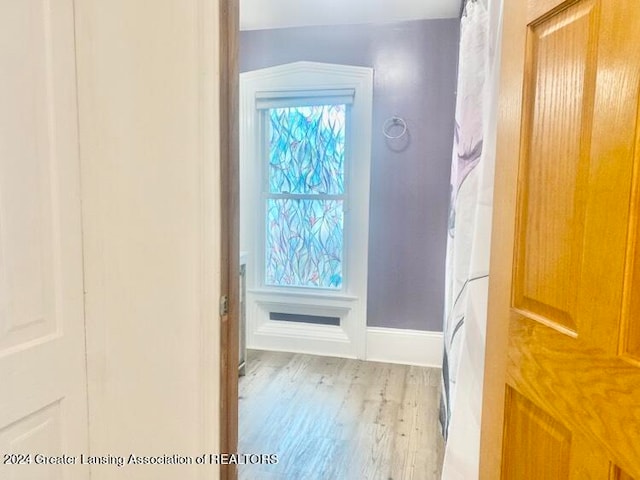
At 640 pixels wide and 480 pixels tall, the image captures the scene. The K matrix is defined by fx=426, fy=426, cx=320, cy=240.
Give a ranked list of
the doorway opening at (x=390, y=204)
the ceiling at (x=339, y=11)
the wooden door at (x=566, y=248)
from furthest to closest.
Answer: the doorway opening at (x=390, y=204) → the ceiling at (x=339, y=11) → the wooden door at (x=566, y=248)

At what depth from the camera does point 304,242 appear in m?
3.39

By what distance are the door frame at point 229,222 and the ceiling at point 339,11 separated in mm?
1942

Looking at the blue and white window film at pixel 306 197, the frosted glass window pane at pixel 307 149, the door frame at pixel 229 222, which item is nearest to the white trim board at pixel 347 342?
the blue and white window film at pixel 306 197

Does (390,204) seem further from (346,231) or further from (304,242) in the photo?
(304,242)

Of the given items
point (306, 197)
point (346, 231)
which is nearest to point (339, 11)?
point (306, 197)

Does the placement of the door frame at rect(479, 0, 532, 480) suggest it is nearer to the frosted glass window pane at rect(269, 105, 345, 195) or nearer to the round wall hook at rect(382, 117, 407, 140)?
the round wall hook at rect(382, 117, 407, 140)

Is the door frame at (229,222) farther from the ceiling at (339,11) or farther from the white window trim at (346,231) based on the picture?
the white window trim at (346,231)

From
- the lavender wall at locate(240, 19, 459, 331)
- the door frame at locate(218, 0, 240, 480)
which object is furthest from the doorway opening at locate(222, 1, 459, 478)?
the door frame at locate(218, 0, 240, 480)

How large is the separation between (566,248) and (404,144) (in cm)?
243

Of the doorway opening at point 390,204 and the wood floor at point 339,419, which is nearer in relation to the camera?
the wood floor at point 339,419

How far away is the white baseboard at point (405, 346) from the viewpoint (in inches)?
124
